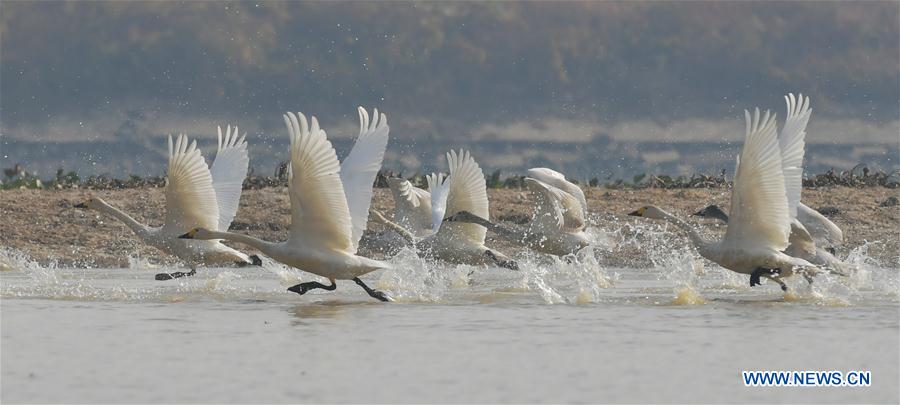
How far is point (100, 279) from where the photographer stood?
1883 centimetres

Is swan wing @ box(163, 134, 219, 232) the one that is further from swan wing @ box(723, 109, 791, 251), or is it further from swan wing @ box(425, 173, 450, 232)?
swan wing @ box(723, 109, 791, 251)

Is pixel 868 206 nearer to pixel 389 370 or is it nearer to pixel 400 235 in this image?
pixel 400 235

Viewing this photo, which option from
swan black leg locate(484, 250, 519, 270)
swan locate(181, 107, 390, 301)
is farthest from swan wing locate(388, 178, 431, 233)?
swan locate(181, 107, 390, 301)

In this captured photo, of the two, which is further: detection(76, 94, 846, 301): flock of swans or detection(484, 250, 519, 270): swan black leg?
detection(484, 250, 519, 270): swan black leg

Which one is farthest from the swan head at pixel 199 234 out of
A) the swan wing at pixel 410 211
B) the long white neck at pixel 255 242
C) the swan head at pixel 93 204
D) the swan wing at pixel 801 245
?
the swan wing at pixel 801 245

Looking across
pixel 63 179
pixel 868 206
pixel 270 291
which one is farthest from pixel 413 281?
pixel 63 179

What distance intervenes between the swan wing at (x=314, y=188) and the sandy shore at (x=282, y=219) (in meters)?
9.32

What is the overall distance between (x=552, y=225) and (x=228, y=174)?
3.98 m

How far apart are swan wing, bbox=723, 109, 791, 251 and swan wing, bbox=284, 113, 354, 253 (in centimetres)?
369

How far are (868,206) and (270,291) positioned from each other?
1365 cm

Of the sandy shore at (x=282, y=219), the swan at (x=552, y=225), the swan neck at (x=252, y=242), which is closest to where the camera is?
the swan neck at (x=252, y=242)

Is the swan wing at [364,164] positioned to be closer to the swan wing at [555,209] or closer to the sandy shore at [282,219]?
the swan wing at [555,209]

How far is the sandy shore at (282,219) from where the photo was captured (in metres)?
23.1

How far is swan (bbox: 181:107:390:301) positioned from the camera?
41.6 feet
